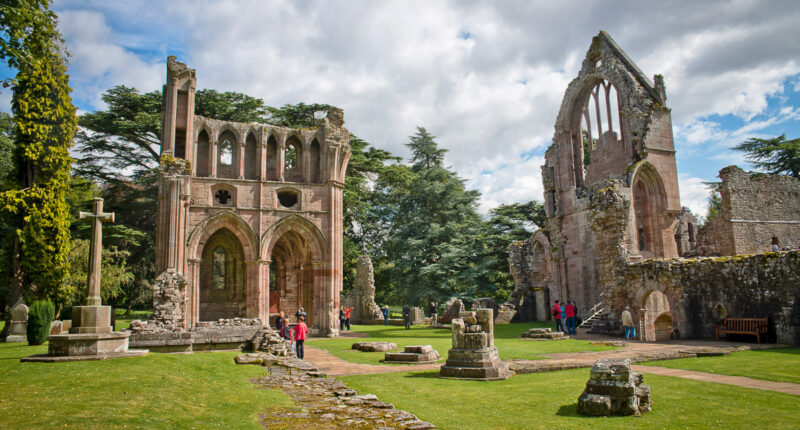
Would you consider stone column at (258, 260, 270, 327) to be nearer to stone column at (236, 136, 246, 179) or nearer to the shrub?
stone column at (236, 136, 246, 179)

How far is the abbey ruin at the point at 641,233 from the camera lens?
56.0ft

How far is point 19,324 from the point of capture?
1770cm

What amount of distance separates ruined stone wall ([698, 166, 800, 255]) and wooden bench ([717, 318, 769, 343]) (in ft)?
46.7

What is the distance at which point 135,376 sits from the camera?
7.93 m

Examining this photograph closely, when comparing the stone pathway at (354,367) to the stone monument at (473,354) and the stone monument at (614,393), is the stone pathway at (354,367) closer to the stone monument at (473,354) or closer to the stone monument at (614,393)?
the stone monument at (473,354)

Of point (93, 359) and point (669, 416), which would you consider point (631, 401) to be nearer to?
point (669, 416)

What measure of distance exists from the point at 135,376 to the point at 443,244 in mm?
30386

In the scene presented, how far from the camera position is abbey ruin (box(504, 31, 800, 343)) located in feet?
56.0

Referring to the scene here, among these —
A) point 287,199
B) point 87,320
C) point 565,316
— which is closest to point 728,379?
point 87,320

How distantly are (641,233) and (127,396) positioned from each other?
2618 centimetres

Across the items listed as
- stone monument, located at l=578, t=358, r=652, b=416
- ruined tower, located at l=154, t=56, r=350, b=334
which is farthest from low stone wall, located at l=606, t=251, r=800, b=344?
ruined tower, located at l=154, t=56, r=350, b=334

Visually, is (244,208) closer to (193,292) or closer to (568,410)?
(193,292)

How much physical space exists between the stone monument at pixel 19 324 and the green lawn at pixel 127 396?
9.87 metres

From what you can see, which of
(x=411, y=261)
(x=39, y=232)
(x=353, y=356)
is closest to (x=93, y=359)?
(x=353, y=356)
